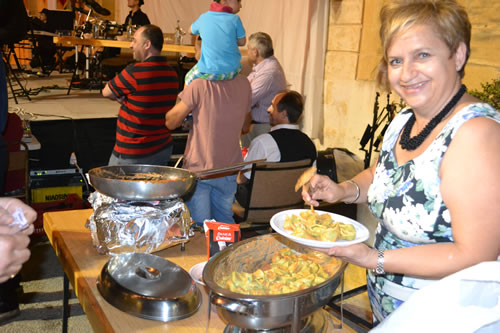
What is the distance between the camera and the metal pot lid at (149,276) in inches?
52.4

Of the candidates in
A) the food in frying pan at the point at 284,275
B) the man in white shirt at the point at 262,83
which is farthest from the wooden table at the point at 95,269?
the man in white shirt at the point at 262,83

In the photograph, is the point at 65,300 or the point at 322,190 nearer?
the point at 322,190

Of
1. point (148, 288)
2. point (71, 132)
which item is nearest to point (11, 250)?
point (148, 288)

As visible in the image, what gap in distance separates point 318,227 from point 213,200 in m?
1.65

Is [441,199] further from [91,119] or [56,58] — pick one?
[56,58]

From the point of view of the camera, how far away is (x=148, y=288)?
134cm

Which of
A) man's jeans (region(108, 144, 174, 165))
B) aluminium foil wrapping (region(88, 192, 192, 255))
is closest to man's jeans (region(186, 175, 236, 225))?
man's jeans (region(108, 144, 174, 165))

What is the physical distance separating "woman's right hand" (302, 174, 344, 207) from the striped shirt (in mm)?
1793

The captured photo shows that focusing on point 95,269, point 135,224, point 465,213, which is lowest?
point 95,269

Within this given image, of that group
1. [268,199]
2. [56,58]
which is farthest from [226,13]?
[56,58]

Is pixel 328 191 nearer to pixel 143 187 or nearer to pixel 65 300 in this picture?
pixel 143 187

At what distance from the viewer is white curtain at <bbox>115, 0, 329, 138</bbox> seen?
4812 mm

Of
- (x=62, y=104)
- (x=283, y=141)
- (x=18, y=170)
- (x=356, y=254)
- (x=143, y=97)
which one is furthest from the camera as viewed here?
(x=62, y=104)

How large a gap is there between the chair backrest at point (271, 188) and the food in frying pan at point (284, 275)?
58.3 inches
